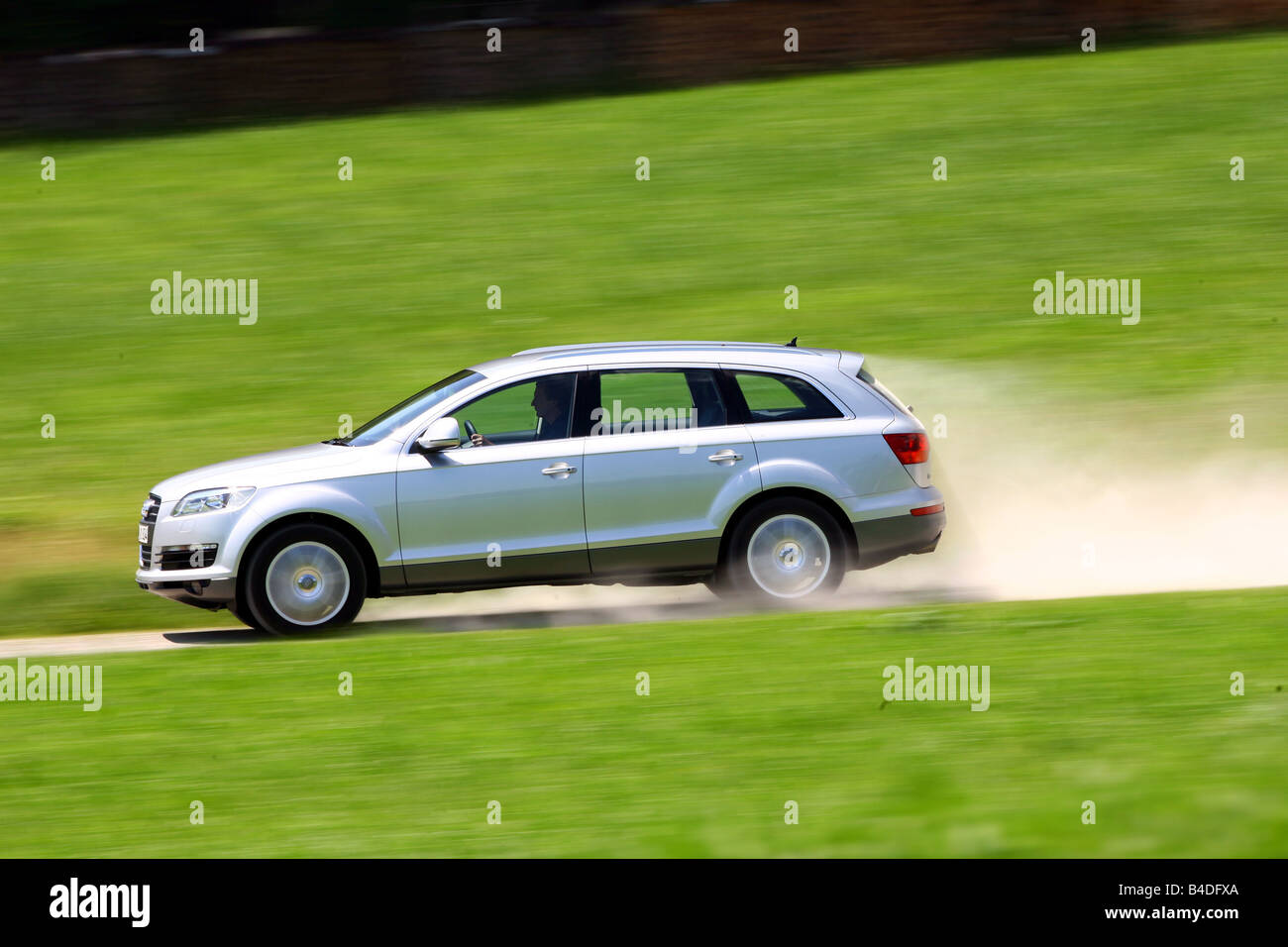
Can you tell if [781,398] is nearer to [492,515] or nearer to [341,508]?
[492,515]

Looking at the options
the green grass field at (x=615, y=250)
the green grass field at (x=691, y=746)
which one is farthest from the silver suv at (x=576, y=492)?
the green grass field at (x=615, y=250)

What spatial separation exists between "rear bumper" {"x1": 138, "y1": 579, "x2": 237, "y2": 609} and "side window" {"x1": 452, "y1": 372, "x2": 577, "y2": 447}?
5.68ft

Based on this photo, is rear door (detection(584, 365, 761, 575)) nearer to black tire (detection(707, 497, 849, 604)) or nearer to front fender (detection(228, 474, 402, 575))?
black tire (detection(707, 497, 849, 604))

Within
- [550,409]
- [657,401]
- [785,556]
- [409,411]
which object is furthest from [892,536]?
[409,411]

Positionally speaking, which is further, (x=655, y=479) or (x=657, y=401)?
(x=657, y=401)

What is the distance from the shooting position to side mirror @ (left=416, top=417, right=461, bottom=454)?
939 centimetres

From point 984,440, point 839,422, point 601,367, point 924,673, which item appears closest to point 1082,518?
point 984,440

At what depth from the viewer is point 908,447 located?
9922mm

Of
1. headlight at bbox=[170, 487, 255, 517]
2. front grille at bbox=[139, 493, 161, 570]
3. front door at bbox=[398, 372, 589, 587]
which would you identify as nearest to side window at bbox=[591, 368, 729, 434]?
front door at bbox=[398, 372, 589, 587]

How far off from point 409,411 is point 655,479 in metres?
1.69

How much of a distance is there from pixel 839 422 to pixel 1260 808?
483 cm

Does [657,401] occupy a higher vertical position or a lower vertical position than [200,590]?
higher

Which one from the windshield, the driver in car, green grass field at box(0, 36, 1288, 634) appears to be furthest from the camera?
green grass field at box(0, 36, 1288, 634)

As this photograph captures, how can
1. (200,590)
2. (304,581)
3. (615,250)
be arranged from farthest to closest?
(615,250) → (304,581) → (200,590)
